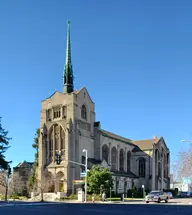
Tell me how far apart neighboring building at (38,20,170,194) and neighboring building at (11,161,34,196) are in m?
6.20

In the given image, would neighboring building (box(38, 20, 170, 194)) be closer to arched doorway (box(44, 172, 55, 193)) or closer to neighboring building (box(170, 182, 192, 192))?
arched doorway (box(44, 172, 55, 193))

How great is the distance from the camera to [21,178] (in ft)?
259

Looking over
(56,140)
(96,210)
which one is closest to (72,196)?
(56,140)

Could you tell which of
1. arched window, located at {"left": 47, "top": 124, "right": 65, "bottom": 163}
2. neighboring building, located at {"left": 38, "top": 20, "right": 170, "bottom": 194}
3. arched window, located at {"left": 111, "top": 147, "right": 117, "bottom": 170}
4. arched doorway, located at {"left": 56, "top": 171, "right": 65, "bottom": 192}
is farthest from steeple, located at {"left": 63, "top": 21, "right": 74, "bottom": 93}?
arched doorway, located at {"left": 56, "top": 171, "right": 65, "bottom": 192}

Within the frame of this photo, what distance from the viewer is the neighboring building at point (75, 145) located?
6788 centimetres

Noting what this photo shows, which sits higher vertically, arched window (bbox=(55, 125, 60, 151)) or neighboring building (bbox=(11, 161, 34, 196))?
arched window (bbox=(55, 125, 60, 151))

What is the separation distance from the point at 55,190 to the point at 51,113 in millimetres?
15739

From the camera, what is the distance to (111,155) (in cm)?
8188

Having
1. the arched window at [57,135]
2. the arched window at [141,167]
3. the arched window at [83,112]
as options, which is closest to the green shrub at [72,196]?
the arched window at [57,135]

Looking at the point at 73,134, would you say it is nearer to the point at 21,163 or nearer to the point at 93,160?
the point at 93,160

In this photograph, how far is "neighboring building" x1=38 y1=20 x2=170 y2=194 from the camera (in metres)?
67.9

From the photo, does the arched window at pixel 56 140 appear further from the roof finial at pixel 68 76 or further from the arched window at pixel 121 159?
the arched window at pixel 121 159

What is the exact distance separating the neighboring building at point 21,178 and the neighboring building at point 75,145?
620cm

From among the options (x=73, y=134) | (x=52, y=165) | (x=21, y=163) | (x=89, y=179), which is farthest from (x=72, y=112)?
(x=21, y=163)
